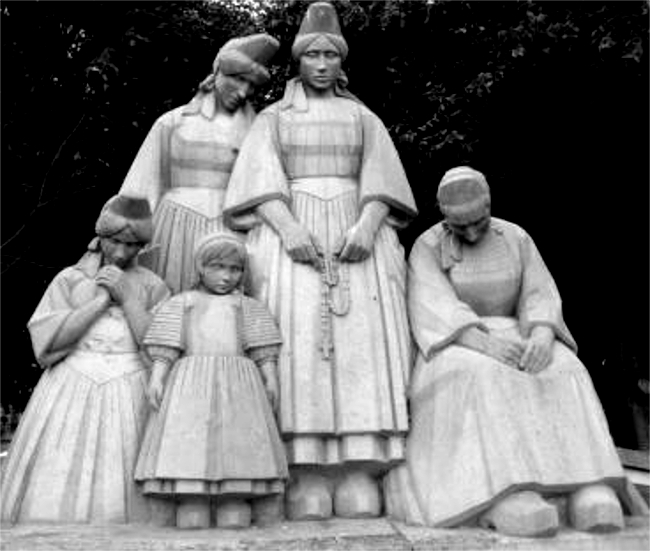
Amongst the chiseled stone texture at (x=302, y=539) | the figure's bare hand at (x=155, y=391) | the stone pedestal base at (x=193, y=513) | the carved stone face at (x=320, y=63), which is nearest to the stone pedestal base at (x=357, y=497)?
the chiseled stone texture at (x=302, y=539)

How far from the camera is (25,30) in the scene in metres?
11.0

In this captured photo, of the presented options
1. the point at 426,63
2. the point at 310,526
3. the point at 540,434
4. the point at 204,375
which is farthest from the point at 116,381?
the point at 426,63

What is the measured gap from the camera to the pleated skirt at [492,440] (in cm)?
438

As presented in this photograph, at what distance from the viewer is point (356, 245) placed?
511 centimetres

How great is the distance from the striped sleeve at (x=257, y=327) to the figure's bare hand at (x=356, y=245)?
592 mm

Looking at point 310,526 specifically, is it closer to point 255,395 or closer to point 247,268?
point 255,395

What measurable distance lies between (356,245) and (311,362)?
722 mm

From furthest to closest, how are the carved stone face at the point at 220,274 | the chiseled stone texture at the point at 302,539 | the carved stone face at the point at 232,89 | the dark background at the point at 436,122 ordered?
the dark background at the point at 436,122 → the carved stone face at the point at 232,89 → the carved stone face at the point at 220,274 → the chiseled stone texture at the point at 302,539

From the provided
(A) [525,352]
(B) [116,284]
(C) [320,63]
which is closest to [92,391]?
(B) [116,284]

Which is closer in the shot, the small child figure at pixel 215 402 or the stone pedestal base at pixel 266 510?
the small child figure at pixel 215 402

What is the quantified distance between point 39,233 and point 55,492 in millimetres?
7124

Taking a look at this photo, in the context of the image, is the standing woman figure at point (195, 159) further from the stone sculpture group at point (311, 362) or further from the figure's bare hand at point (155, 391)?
the figure's bare hand at point (155, 391)

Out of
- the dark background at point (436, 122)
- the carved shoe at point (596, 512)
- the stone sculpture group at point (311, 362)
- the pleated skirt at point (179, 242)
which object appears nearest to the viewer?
the carved shoe at point (596, 512)

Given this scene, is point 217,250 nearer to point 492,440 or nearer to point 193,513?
point 193,513
